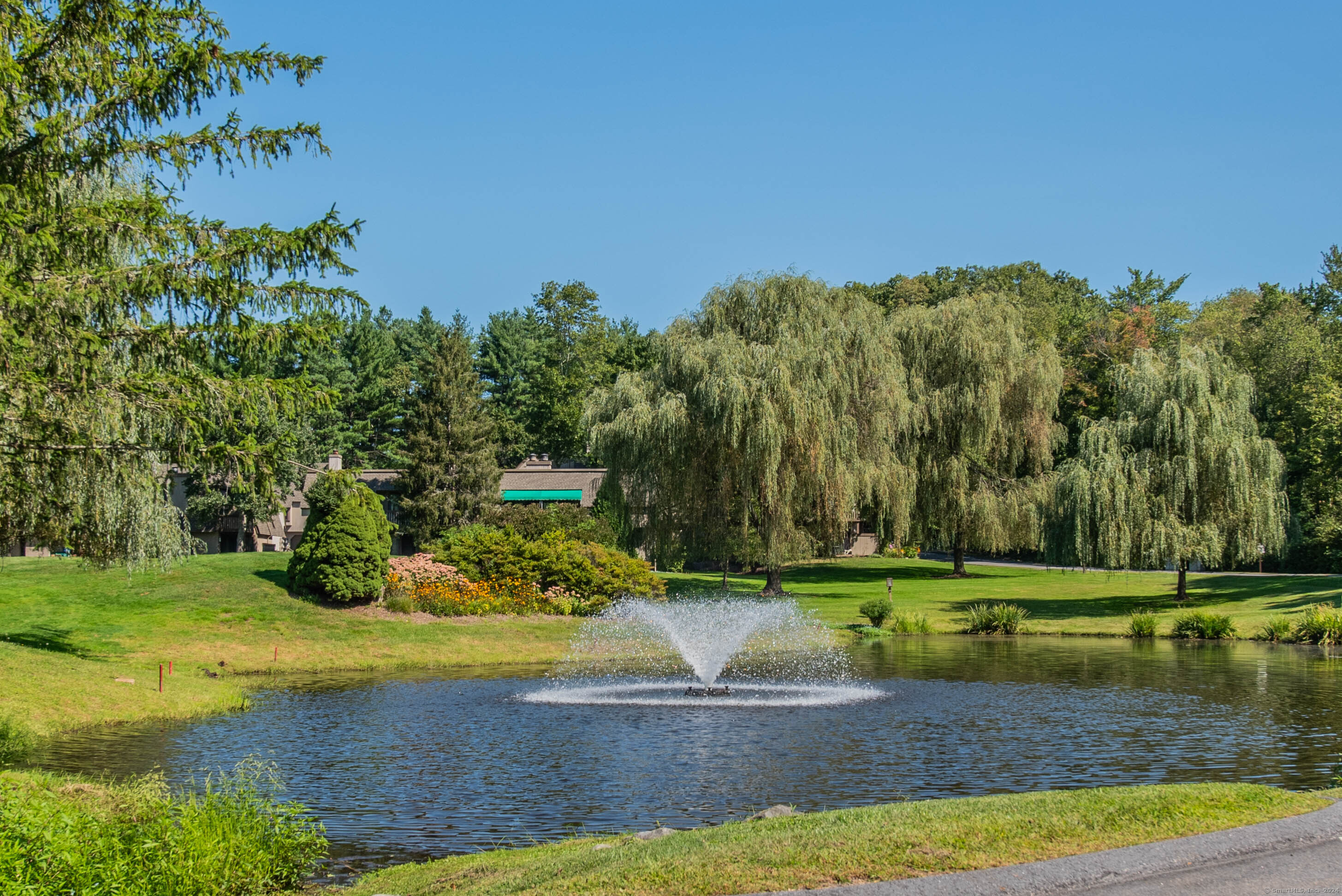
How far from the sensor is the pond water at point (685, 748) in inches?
491

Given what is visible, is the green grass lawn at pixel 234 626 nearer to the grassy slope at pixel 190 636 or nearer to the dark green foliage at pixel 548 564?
the grassy slope at pixel 190 636

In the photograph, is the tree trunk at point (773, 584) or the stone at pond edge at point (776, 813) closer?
the stone at pond edge at point (776, 813)

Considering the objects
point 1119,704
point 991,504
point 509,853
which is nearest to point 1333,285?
point 991,504

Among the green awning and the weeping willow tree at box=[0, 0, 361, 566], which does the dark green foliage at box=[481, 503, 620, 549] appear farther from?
the weeping willow tree at box=[0, 0, 361, 566]

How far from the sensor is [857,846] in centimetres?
834

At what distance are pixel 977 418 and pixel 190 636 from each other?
31.0 m

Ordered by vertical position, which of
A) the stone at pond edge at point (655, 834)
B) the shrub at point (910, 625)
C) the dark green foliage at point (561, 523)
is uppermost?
the dark green foliage at point (561, 523)

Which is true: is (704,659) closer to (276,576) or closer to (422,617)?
(422,617)

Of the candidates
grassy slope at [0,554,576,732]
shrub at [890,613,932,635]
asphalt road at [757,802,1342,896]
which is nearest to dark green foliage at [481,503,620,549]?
grassy slope at [0,554,576,732]

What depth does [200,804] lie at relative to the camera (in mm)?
10281

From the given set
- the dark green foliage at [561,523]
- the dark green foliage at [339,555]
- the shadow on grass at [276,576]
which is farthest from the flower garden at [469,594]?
the dark green foliage at [561,523]

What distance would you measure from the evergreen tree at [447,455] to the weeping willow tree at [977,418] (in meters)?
22.3

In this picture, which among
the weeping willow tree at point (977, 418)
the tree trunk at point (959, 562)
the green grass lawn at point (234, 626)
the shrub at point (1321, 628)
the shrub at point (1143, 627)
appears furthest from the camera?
the tree trunk at point (959, 562)

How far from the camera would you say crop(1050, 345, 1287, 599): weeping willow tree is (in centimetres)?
3678
